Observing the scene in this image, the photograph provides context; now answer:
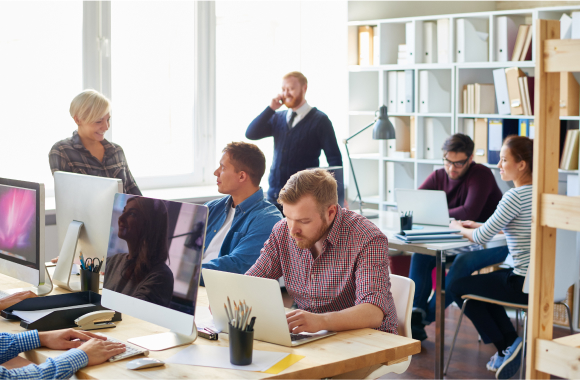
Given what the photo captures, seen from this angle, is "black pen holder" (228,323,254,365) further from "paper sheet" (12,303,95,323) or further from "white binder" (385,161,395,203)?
"white binder" (385,161,395,203)

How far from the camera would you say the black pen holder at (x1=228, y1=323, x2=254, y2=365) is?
5.02ft

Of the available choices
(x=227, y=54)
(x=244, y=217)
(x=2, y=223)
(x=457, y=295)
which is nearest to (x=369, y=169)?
(x=227, y=54)

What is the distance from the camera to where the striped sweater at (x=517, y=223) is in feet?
10.4

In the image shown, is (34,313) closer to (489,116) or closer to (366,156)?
(489,116)

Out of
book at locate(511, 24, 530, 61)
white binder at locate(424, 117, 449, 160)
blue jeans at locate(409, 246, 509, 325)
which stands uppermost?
book at locate(511, 24, 530, 61)

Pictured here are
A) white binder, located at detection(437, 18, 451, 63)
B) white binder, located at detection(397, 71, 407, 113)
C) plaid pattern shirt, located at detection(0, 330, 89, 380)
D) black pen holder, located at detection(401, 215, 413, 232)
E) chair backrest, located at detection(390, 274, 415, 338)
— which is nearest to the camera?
plaid pattern shirt, located at detection(0, 330, 89, 380)

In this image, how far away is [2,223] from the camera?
7.50ft

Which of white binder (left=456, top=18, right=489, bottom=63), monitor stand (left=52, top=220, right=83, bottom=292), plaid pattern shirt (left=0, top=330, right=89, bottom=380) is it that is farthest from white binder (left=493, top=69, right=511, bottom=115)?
plaid pattern shirt (left=0, top=330, right=89, bottom=380)

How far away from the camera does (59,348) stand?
1704 mm

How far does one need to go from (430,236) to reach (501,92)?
159 centimetres

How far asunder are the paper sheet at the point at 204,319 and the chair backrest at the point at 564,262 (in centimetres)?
171

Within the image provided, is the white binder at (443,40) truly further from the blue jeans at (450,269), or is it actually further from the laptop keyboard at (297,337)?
the laptop keyboard at (297,337)

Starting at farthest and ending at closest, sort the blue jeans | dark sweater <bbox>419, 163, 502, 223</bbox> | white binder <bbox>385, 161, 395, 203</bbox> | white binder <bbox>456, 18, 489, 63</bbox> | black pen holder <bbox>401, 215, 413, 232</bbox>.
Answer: white binder <bbox>385, 161, 395, 203</bbox> → white binder <bbox>456, 18, 489, 63</bbox> → dark sweater <bbox>419, 163, 502, 223</bbox> → the blue jeans → black pen holder <bbox>401, 215, 413, 232</bbox>

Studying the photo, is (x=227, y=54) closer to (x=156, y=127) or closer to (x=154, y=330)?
(x=156, y=127)
